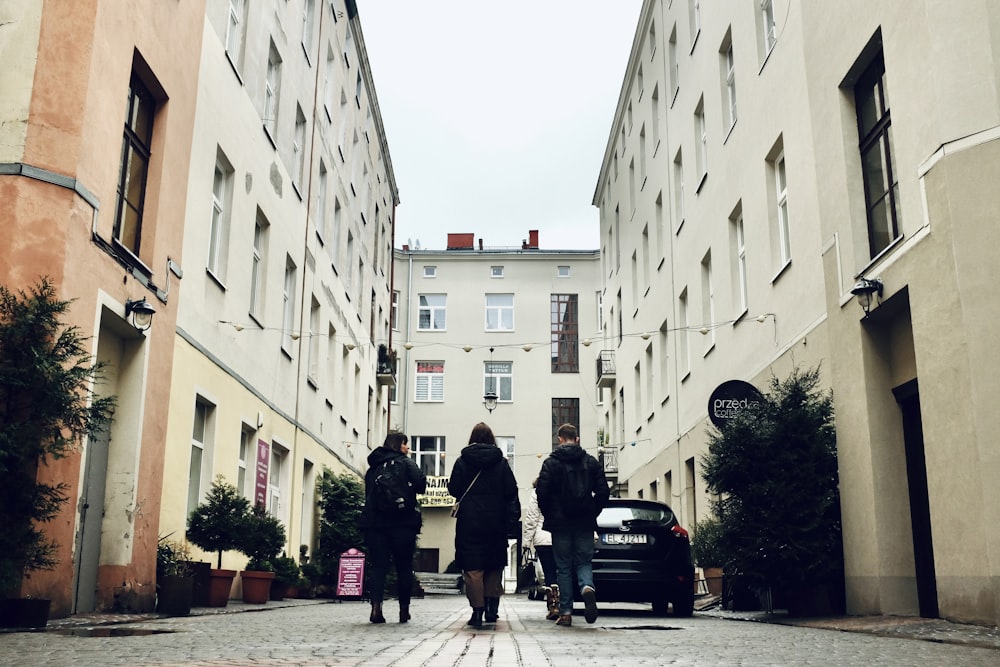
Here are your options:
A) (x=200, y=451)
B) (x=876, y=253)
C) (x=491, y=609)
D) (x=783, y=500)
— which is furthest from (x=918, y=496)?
(x=200, y=451)

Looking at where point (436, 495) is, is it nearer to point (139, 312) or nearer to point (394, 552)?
point (139, 312)

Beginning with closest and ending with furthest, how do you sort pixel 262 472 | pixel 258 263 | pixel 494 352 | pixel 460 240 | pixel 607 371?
pixel 262 472 → pixel 258 263 → pixel 607 371 → pixel 494 352 → pixel 460 240

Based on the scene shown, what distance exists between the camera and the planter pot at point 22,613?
8.23m

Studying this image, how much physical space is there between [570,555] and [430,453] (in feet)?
122

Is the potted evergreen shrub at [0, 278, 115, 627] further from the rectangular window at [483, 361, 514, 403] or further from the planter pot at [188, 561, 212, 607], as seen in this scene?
the rectangular window at [483, 361, 514, 403]

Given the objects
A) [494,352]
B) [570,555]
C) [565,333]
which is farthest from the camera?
[565,333]

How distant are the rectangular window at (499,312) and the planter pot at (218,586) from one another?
1401 inches

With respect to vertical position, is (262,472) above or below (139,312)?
below

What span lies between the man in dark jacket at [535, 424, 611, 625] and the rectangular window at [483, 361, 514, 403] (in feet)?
123

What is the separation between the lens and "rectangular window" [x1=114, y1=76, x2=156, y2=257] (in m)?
Answer: 11.9

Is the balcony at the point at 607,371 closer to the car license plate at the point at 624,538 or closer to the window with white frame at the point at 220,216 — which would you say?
the window with white frame at the point at 220,216

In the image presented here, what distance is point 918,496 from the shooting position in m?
11.0

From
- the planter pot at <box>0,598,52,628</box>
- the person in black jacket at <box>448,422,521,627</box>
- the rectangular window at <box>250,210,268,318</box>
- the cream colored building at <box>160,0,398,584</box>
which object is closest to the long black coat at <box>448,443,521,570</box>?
the person in black jacket at <box>448,422,521,627</box>

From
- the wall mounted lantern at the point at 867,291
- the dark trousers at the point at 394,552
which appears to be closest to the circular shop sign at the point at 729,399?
the wall mounted lantern at the point at 867,291
